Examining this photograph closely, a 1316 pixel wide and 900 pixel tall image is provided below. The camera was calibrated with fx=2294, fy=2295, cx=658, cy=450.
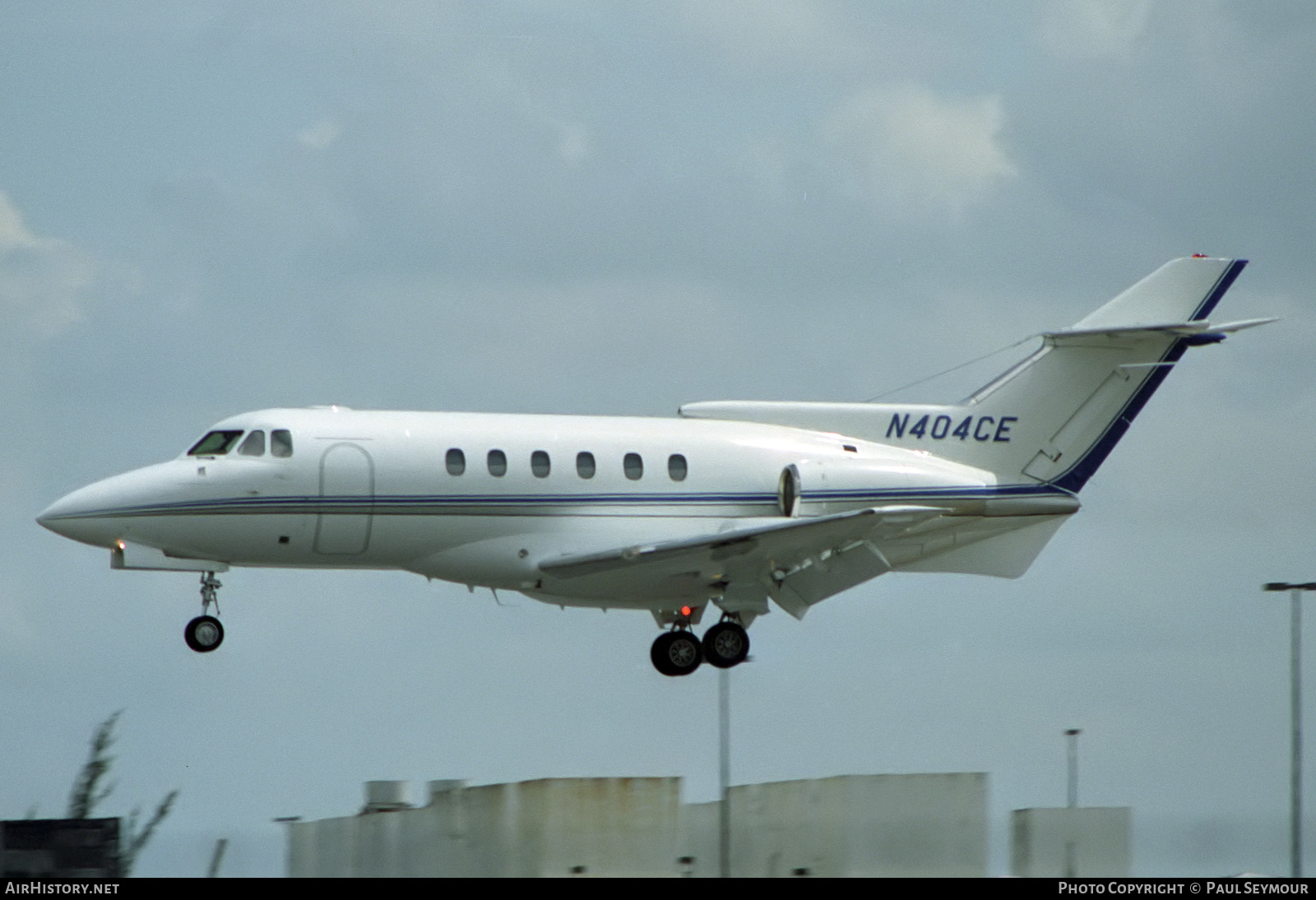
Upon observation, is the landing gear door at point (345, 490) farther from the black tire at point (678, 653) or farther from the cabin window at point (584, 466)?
the black tire at point (678, 653)

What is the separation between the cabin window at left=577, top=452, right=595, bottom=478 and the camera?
3694 cm

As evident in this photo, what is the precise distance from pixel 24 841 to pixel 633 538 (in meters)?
10.5

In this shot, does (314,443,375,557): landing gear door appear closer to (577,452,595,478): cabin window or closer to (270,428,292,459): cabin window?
(270,428,292,459): cabin window

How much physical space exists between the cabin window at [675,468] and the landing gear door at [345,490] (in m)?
5.08

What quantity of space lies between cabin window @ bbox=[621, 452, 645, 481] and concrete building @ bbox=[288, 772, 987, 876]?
5.11 meters

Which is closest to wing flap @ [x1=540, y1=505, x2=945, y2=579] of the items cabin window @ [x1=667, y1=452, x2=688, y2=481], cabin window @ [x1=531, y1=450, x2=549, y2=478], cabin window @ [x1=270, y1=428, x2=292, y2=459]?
cabin window @ [x1=531, y1=450, x2=549, y2=478]

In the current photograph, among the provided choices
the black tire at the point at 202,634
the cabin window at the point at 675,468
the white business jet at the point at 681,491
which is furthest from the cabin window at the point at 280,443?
the cabin window at the point at 675,468

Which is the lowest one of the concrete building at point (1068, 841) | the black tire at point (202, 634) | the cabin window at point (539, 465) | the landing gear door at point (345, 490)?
the concrete building at point (1068, 841)

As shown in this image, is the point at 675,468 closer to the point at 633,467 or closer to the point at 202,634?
the point at 633,467

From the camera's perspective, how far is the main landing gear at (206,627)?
119ft

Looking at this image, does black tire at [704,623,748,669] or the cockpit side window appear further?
black tire at [704,623,748,669]
